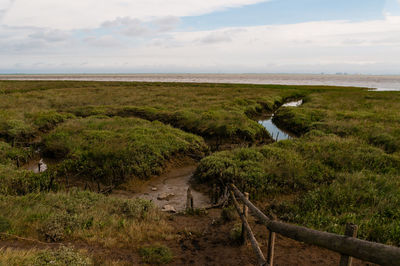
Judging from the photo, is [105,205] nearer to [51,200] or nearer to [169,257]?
[51,200]

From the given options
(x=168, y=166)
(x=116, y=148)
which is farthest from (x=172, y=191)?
(x=116, y=148)

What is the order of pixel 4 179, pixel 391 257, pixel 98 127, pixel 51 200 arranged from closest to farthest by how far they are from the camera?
pixel 391 257
pixel 51 200
pixel 4 179
pixel 98 127

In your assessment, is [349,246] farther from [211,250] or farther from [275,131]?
[275,131]

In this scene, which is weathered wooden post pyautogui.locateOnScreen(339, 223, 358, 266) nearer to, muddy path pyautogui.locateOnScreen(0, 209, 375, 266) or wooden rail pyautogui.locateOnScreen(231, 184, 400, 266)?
wooden rail pyautogui.locateOnScreen(231, 184, 400, 266)

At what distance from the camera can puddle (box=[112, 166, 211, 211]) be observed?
11859 millimetres

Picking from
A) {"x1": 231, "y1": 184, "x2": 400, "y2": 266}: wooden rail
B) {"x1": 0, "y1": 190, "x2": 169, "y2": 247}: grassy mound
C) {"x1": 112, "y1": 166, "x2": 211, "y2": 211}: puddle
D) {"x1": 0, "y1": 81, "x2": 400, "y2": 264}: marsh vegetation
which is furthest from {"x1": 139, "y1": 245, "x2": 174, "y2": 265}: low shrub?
{"x1": 112, "y1": 166, "x2": 211, "y2": 211}: puddle

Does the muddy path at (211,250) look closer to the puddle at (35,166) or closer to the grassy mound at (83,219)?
the grassy mound at (83,219)

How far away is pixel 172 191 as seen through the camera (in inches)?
517

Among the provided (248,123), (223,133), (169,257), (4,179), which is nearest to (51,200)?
(4,179)

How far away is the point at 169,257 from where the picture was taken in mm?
6547

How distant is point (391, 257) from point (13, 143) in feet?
71.9

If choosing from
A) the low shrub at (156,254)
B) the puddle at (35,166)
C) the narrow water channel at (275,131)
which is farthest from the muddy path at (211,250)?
the narrow water channel at (275,131)

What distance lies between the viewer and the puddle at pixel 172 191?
11.9m

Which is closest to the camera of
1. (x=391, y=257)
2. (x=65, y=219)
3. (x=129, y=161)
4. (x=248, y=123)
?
(x=391, y=257)
